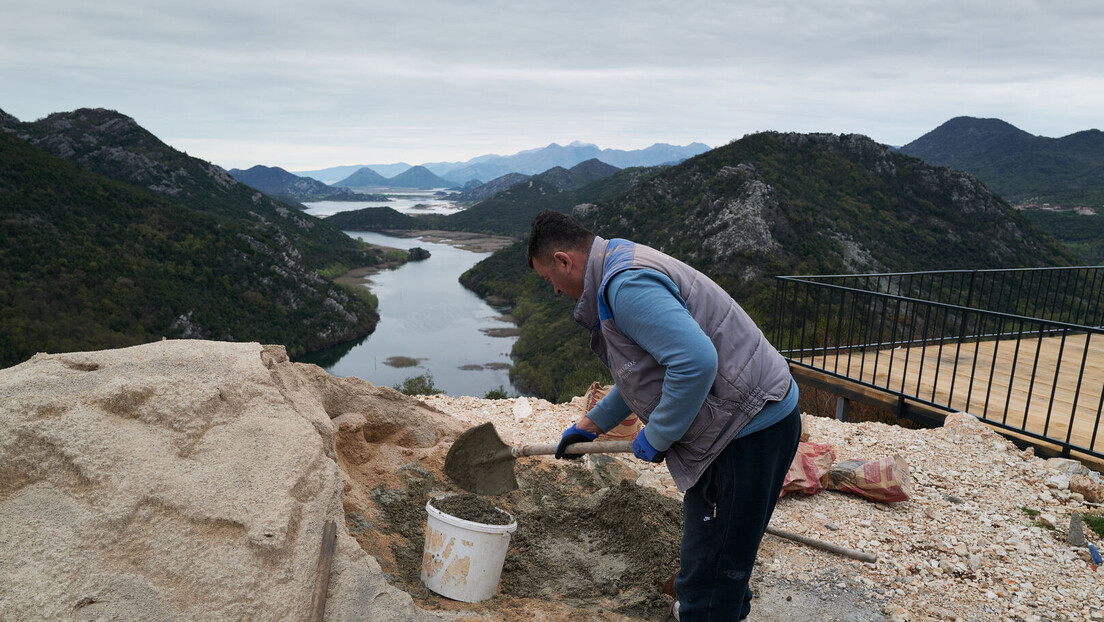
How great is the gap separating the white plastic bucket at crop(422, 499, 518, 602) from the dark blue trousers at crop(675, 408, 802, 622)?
795mm

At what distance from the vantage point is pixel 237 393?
9.27 feet

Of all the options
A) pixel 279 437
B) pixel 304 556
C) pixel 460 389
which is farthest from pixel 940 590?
pixel 460 389

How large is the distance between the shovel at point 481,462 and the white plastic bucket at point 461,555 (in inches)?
34.5

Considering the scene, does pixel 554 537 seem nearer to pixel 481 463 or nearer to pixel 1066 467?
pixel 481 463

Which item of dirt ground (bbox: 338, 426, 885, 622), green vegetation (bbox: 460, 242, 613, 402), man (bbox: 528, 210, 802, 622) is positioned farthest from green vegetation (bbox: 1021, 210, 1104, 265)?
man (bbox: 528, 210, 802, 622)

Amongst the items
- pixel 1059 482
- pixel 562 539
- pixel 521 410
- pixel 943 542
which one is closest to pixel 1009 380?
pixel 1059 482

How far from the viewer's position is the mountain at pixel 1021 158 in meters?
57.8

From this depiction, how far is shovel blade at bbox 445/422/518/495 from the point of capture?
347 cm

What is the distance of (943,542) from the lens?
11.1 feet

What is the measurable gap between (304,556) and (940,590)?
2902 millimetres

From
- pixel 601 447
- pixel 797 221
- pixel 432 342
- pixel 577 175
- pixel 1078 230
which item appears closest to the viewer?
pixel 601 447

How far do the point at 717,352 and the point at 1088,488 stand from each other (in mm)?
3535

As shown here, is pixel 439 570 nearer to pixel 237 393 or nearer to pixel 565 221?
pixel 237 393

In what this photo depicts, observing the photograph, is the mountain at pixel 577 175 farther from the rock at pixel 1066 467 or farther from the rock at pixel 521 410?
the rock at pixel 1066 467
